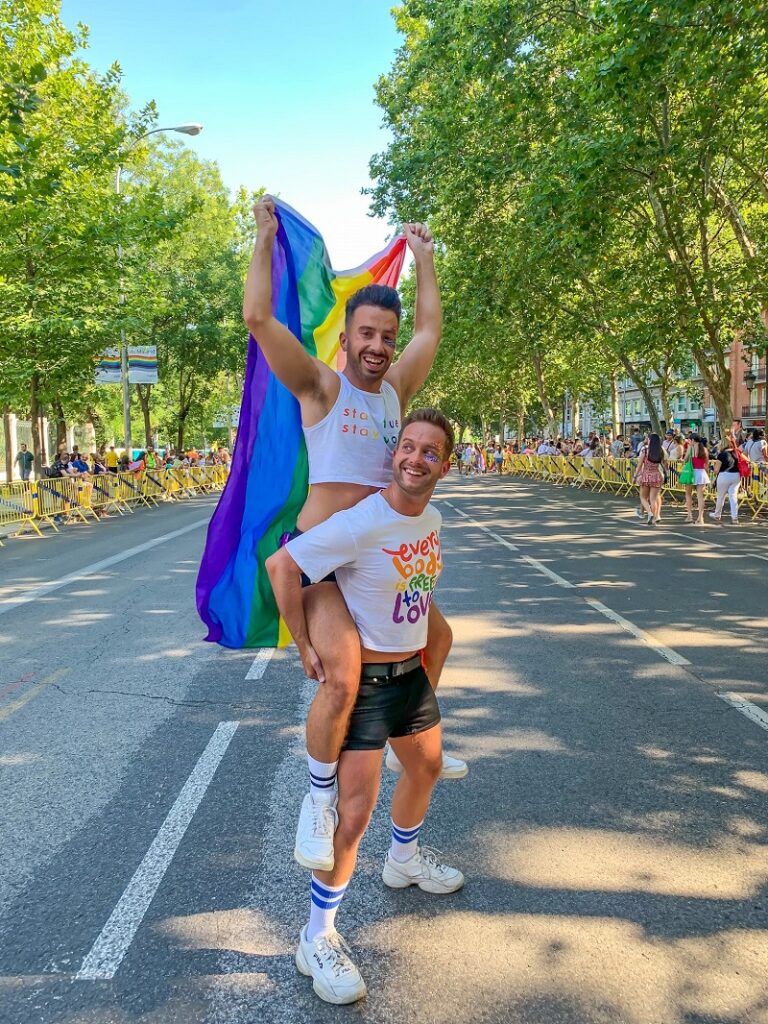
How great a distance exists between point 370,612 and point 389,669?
0.65ft

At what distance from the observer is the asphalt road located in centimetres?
259

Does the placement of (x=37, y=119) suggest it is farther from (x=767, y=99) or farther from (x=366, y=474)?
(x=366, y=474)

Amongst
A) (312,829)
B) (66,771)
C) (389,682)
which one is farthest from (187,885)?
(66,771)

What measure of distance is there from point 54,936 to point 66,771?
1602mm

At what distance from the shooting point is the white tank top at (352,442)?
2928mm

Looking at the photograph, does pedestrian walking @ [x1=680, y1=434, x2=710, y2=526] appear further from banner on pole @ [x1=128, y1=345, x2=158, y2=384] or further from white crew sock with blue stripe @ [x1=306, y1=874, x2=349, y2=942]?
banner on pole @ [x1=128, y1=345, x2=158, y2=384]

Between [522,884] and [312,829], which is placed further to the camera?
[522,884]

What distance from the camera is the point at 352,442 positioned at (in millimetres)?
2938

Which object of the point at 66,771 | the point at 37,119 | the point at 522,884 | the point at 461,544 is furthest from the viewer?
the point at 37,119

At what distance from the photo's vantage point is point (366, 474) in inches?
117

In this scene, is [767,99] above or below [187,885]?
above

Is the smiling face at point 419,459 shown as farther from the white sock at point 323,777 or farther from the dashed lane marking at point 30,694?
the dashed lane marking at point 30,694

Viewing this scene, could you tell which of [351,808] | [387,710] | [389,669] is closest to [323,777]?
[351,808]

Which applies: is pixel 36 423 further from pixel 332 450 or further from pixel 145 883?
pixel 332 450
